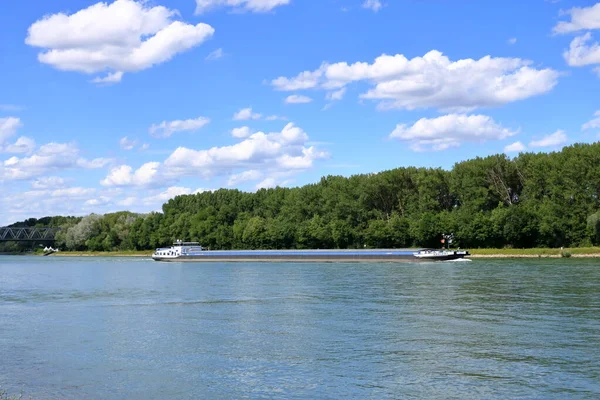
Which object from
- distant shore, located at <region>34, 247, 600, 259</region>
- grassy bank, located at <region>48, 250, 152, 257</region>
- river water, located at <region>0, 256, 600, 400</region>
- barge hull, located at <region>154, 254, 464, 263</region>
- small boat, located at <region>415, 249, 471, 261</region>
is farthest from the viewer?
grassy bank, located at <region>48, 250, 152, 257</region>

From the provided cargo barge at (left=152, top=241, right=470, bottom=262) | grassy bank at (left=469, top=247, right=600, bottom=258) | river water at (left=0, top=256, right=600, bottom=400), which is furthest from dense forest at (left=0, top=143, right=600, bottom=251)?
river water at (left=0, top=256, right=600, bottom=400)

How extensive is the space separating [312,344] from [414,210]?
95.8 metres

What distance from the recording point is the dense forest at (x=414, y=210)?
101 m

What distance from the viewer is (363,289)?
170 ft

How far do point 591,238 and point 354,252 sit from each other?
34438mm

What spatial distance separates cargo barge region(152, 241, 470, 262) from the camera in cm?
10062

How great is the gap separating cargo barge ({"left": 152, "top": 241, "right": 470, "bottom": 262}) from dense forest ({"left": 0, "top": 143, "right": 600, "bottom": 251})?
36.2 ft

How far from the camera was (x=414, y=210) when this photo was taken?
12231 cm

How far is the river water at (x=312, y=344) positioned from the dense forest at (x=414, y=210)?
184 ft

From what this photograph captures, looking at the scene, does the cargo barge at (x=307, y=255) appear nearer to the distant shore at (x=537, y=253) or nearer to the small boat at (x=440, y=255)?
the small boat at (x=440, y=255)

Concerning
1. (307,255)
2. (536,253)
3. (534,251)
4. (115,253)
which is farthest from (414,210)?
(115,253)

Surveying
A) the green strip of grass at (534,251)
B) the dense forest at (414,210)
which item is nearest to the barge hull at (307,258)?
the green strip of grass at (534,251)

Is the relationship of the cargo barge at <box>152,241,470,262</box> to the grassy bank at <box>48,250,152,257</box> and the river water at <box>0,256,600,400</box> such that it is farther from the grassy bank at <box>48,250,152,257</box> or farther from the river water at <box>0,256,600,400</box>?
the river water at <box>0,256,600,400</box>

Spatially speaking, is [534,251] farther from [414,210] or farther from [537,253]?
[414,210]
